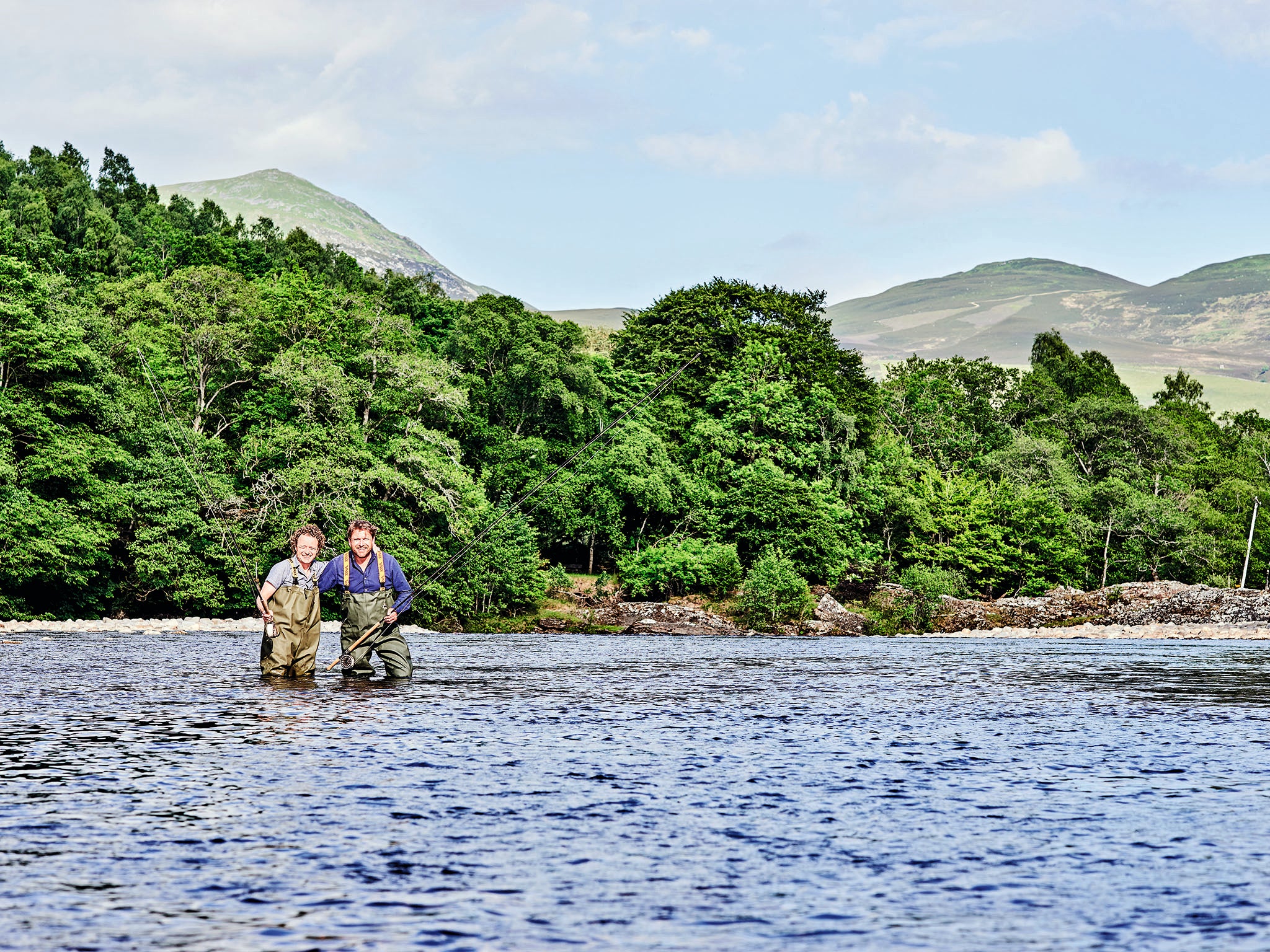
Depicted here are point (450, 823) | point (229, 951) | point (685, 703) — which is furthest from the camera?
point (685, 703)

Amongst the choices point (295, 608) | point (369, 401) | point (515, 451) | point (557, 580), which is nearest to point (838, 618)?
point (557, 580)

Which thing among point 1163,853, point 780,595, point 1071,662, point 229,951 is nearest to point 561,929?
point 229,951

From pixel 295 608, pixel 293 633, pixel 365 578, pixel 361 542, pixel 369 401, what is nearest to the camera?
pixel 361 542

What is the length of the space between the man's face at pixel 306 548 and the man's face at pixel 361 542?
50 cm

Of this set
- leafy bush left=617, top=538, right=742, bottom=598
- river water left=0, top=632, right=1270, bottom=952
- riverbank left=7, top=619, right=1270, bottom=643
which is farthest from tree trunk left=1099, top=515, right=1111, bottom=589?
river water left=0, top=632, right=1270, bottom=952

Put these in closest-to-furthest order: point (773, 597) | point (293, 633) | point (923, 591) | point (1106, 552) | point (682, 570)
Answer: point (293, 633), point (773, 597), point (682, 570), point (923, 591), point (1106, 552)

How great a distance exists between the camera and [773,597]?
56.8 metres

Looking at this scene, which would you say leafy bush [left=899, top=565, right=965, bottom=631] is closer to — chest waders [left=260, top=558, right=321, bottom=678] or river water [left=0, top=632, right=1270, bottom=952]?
river water [left=0, top=632, right=1270, bottom=952]

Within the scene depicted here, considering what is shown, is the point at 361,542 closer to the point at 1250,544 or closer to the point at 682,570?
the point at 682,570

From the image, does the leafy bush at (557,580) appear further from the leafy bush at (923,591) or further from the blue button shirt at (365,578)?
the blue button shirt at (365,578)

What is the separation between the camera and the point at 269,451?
50750mm

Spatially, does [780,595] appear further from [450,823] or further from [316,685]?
[450,823]

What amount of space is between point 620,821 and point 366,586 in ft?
31.2

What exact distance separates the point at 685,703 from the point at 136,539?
3716 centimetres
